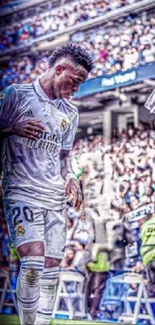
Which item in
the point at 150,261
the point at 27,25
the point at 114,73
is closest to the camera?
the point at 150,261

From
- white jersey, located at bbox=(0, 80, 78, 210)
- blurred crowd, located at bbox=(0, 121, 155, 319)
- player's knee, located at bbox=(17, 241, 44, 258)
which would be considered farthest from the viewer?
white jersey, located at bbox=(0, 80, 78, 210)

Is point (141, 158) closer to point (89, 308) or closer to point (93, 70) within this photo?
point (93, 70)

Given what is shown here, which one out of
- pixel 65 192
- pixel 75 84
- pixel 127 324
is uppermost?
pixel 75 84

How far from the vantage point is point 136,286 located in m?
4.19

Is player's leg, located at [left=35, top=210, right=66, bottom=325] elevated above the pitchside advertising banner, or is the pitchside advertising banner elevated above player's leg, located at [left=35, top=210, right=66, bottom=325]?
the pitchside advertising banner

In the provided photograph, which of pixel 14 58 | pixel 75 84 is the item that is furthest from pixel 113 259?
pixel 14 58

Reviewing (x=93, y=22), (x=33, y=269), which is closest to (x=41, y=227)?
(x=33, y=269)

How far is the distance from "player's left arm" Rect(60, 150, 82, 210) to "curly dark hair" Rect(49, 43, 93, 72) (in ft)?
1.89

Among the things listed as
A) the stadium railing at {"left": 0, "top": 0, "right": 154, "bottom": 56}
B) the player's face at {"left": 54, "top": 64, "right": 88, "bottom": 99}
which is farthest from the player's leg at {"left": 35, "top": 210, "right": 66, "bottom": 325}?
the stadium railing at {"left": 0, "top": 0, "right": 154, "bottom": 56}

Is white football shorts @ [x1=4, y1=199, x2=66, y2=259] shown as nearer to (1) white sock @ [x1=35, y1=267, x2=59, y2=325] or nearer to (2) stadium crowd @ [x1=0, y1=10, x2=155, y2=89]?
(1) white sock @ [x1=35, y1=267, x2=59, y2=325]

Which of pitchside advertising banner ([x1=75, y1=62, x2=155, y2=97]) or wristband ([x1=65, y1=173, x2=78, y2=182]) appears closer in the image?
pitchside advertising banner ([x1=75, y1=62, x2=155, y2=97])

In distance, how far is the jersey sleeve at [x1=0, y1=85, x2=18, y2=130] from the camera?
4.58 meters

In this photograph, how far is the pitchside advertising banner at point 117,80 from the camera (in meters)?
4.33

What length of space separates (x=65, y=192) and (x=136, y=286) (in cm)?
75
